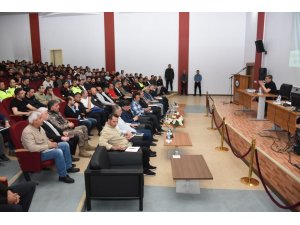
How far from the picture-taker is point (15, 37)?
14.8 m

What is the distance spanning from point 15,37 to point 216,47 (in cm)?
1077

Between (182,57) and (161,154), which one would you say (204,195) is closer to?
(161,154)

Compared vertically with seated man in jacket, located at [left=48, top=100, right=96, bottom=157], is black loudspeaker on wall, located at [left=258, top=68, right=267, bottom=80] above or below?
above

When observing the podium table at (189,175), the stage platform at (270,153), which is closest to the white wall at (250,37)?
the stage platform at (270,153)

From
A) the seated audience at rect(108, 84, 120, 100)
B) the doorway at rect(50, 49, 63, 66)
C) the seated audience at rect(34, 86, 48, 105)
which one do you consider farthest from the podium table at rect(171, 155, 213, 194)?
the doorway at rect(50, 49, 63, 66)

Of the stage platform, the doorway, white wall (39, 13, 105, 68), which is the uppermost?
white wall (39, 13, 105, 68)

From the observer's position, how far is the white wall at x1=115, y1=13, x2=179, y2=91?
44.8ft

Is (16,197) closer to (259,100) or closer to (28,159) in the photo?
(28,159)

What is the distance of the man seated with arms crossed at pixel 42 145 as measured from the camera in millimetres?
3370

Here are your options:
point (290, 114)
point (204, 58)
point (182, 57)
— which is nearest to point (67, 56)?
point (182, 57)

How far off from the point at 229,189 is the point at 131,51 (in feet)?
37.1

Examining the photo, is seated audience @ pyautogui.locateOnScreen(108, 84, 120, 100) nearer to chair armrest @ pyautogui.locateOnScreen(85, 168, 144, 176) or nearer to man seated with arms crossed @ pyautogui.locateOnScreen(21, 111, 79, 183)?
man seated with arms crossed @ pyautogui.locateOnScreen(21, 111, 79, 183)

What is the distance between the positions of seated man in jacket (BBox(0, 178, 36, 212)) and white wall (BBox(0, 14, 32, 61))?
13.7m

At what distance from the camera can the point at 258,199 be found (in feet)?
11.5
